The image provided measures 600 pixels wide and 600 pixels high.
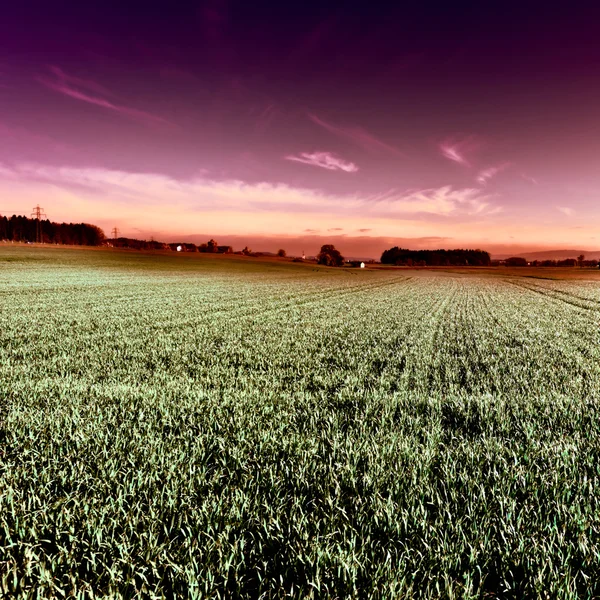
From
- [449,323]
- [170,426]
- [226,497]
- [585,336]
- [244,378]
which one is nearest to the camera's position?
[226,497]

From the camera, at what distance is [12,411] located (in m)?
5.06

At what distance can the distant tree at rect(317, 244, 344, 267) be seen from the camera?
137500 mm

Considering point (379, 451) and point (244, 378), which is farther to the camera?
point (244, 378)

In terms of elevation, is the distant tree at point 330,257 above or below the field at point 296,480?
above

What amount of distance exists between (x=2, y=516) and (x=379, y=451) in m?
3.33

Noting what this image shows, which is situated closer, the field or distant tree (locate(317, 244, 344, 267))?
the field

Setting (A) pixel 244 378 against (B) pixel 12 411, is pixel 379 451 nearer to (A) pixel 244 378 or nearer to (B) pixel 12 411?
(A) pixel 244 378

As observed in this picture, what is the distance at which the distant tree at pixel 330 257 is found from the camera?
137500 mm

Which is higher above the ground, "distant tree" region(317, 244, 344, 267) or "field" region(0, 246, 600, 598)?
"distant tree" region(317, 244, 344, 267)

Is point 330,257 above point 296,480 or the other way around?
above

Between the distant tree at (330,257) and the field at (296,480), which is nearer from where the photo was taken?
the field at (296,480)

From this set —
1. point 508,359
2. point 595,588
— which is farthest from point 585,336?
point 595,588

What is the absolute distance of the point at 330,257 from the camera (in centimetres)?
13750

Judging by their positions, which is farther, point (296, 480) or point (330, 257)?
point (330, 257)
